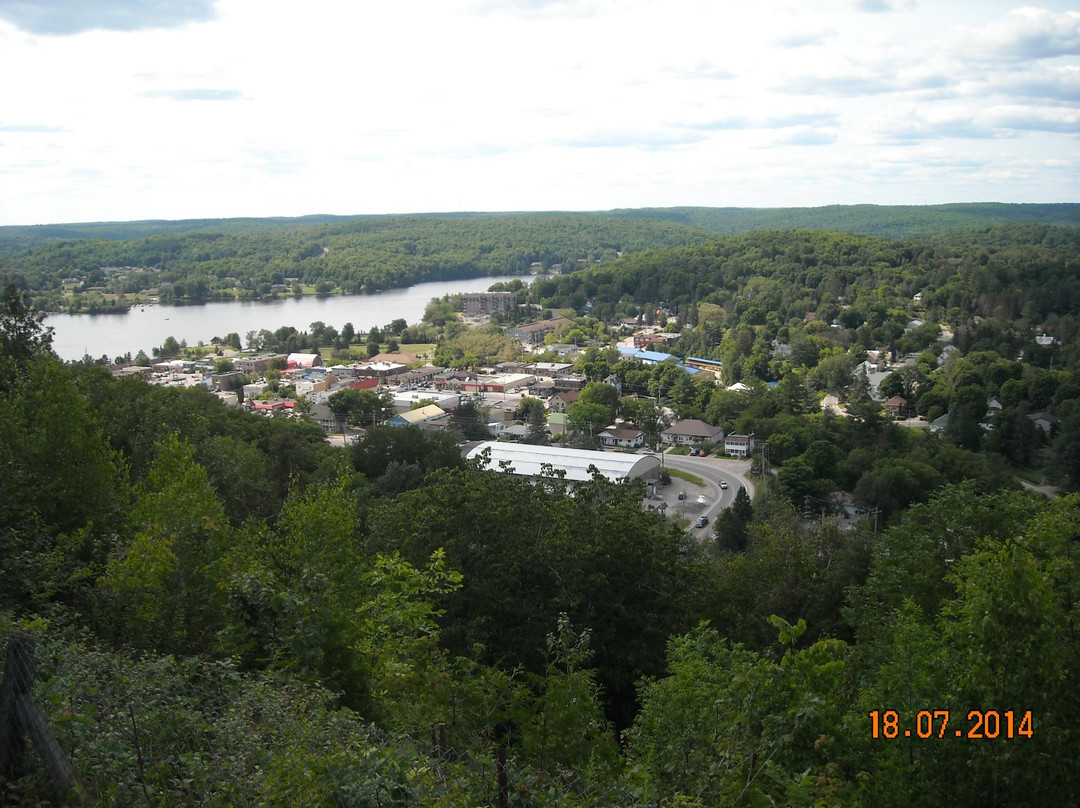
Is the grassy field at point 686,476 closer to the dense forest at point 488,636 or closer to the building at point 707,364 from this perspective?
the dense forest at point 488,636

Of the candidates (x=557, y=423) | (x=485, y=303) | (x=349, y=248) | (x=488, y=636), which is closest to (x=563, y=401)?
(x=557, y=423)

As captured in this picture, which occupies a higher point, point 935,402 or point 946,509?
point 946,509

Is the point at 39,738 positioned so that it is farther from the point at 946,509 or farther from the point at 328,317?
the point at 328,317

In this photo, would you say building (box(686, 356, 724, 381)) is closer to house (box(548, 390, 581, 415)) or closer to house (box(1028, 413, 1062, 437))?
house (box(548, 390, 581, 415))

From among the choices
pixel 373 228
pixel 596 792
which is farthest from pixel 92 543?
pixel 373 228

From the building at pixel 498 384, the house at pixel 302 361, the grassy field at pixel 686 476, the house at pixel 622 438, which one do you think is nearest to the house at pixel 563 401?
the building at pixel 498 384

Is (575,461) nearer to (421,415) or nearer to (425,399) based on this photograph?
(421,415)

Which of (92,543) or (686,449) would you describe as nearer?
(92,543)
